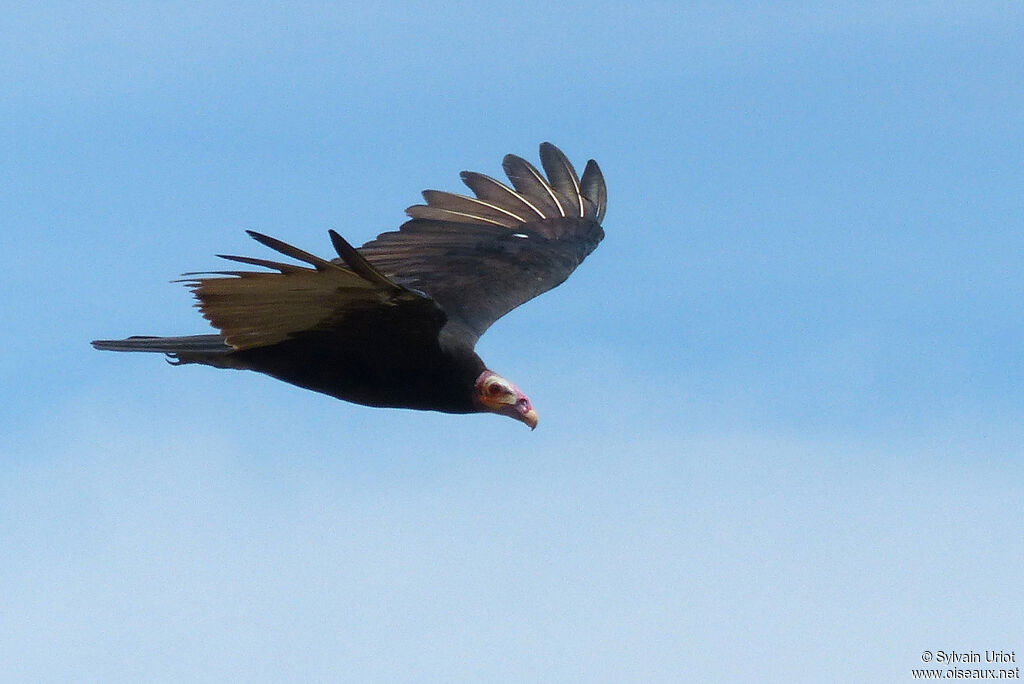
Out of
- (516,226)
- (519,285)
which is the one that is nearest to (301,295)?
(519,285)

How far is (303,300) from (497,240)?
3.56m

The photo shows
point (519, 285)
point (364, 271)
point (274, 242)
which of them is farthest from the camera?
point (519, 285)

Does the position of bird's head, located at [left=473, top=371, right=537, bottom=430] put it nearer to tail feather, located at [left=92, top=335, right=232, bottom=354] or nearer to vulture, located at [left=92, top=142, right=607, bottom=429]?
vulture, located at [left=92, top=142, right=607, bottom=429]

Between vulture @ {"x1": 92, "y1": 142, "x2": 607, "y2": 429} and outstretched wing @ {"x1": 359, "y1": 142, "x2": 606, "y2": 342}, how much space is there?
0.04ft

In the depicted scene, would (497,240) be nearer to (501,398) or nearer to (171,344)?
(501,398)

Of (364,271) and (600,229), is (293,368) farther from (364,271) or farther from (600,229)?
(600,229)

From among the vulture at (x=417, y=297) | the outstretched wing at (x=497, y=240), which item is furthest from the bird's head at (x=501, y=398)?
the outstretched wing at (x=497, y=240)

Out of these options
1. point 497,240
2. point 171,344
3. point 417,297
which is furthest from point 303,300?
point 497,240

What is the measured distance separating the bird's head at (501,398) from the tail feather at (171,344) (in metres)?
1.69

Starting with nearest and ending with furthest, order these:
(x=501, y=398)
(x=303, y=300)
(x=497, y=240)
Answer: (x=303, y=300)
(x=501, y=398)
(x=497, y=240)

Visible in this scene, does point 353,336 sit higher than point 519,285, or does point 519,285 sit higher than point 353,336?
point 519,285

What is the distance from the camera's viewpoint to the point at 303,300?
8648mm

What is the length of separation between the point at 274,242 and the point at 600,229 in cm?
528

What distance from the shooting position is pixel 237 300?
852 centimetres
